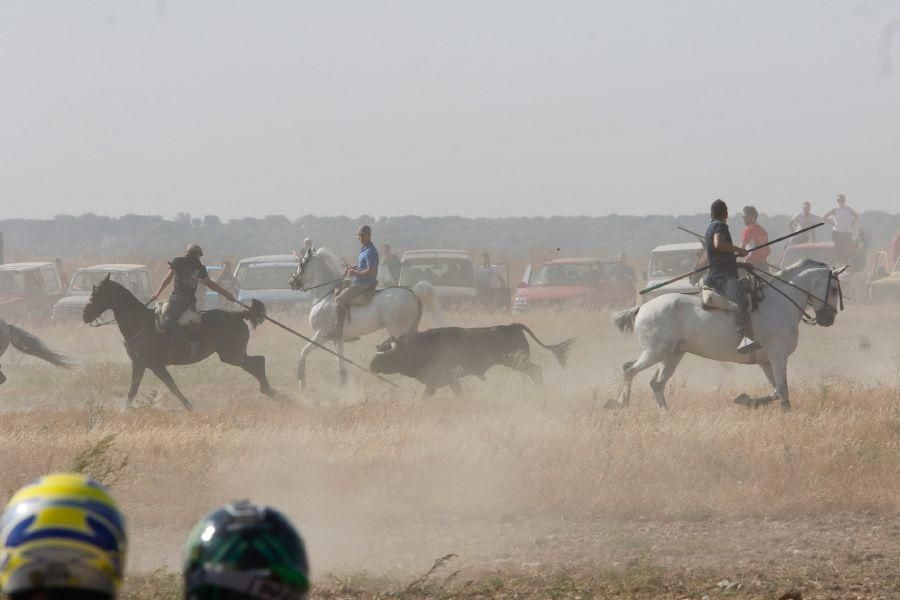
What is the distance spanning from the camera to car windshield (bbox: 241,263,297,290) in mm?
30922

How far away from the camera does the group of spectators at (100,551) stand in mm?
2248

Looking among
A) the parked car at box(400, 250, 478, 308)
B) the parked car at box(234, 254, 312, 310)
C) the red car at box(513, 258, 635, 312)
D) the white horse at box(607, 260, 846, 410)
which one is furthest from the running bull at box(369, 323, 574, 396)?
the parked car at box(400, 250, 478, 308)

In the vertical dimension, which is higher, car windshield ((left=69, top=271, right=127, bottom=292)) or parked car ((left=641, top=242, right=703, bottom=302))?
parked car ((left=641, top=242, right=703, bottom=302))

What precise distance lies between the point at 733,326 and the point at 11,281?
20982mm

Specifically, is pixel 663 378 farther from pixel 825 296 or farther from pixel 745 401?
pixel 825 296

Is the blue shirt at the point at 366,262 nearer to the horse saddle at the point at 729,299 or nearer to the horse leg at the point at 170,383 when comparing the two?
the horse leg at the point at 170,383

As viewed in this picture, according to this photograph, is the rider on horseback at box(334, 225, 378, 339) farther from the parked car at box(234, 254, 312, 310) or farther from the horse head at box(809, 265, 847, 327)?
the parked car at box(234, 254, 312, 310)

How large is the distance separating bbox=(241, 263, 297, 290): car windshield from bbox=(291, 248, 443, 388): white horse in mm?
10469

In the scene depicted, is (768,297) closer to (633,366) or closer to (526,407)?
(633,366)

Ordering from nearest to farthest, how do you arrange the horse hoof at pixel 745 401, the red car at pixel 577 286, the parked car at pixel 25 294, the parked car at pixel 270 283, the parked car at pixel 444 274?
the horse hoof at pixel 745 401
the red car at pixel 577 286
the parked car at pixel 270 283
the parked car at pixel 444 274
the parked car at pixel 25 294

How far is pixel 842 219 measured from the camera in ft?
96.4

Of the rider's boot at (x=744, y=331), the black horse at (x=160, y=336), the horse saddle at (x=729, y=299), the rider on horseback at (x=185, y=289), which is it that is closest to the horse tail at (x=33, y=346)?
the black horse at (x=160, y=336)

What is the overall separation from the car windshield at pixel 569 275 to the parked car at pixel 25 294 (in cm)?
1083

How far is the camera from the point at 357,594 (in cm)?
788
